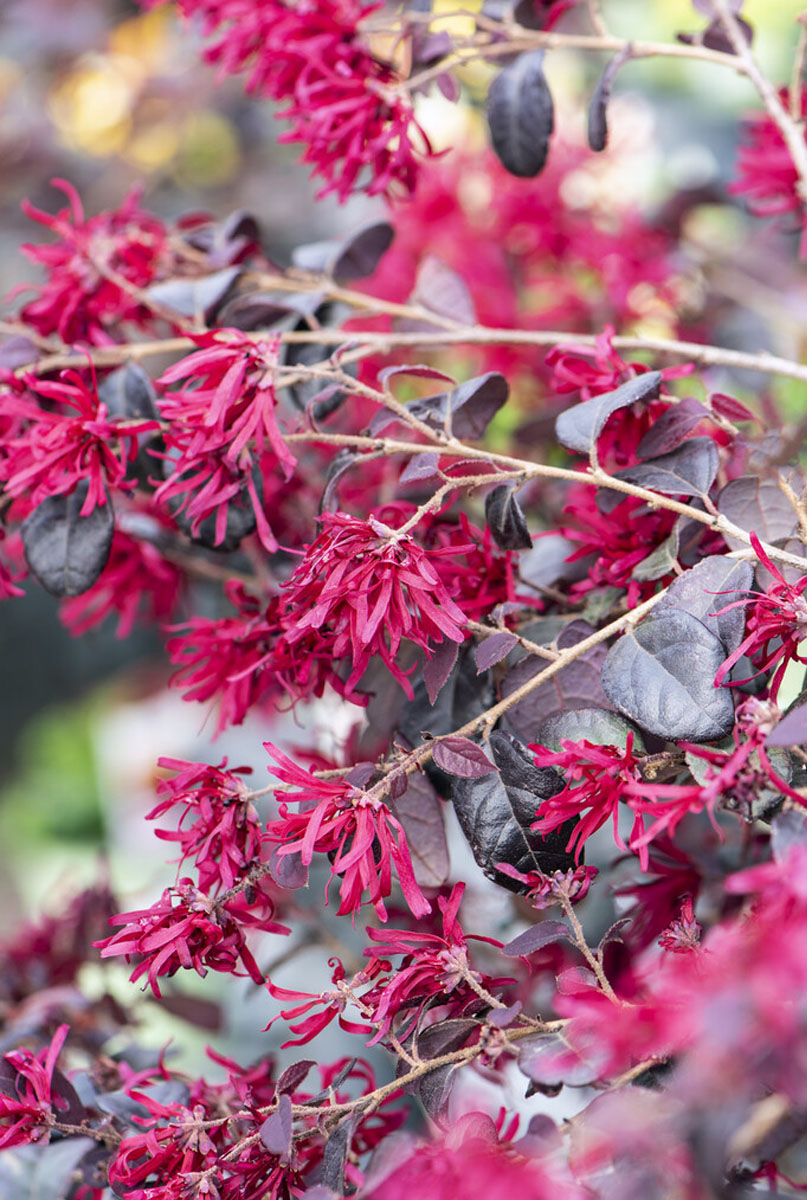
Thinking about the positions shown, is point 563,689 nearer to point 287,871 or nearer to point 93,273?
point 287,871

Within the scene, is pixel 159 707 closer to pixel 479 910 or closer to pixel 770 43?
pixel 479 910

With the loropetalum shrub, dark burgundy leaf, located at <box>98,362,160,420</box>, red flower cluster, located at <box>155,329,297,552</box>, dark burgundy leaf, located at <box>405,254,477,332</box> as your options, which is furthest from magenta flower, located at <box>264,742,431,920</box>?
dark burgundy leaf, located at <box>405,254,477,332</box>

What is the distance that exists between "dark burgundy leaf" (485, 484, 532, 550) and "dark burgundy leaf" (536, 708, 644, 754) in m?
0.08

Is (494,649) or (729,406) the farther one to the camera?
(729,406)

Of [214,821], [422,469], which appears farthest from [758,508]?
[214,821]

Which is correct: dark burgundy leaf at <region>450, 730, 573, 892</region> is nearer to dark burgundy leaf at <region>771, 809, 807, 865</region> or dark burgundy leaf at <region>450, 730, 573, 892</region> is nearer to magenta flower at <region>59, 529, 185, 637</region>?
dark burgundy leaf at <region>771, 809, 807, 865</region>

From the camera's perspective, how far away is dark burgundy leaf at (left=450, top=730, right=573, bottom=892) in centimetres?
37

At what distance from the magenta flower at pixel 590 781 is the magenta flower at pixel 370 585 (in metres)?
0.06

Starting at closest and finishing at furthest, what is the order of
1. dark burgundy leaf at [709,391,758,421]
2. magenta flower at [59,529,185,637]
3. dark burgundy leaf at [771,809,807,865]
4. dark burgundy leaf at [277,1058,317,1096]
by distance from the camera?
dark burgundy leaf at [771,809,807,865] < dark burgundy leaf at [277,1058,317,1096] < dark burgundy leaf at [709,391,758,421] < magenta flower at [59,529,185,637]

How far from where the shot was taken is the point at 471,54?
1.89 feet

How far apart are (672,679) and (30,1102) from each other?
1.04 ft

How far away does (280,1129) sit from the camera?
33 centimetres

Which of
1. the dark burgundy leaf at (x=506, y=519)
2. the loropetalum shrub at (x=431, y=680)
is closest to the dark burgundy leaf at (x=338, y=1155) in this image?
the loropetalum shrub at (x=431, y=680)

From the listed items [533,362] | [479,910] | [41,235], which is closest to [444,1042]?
[479,910]
